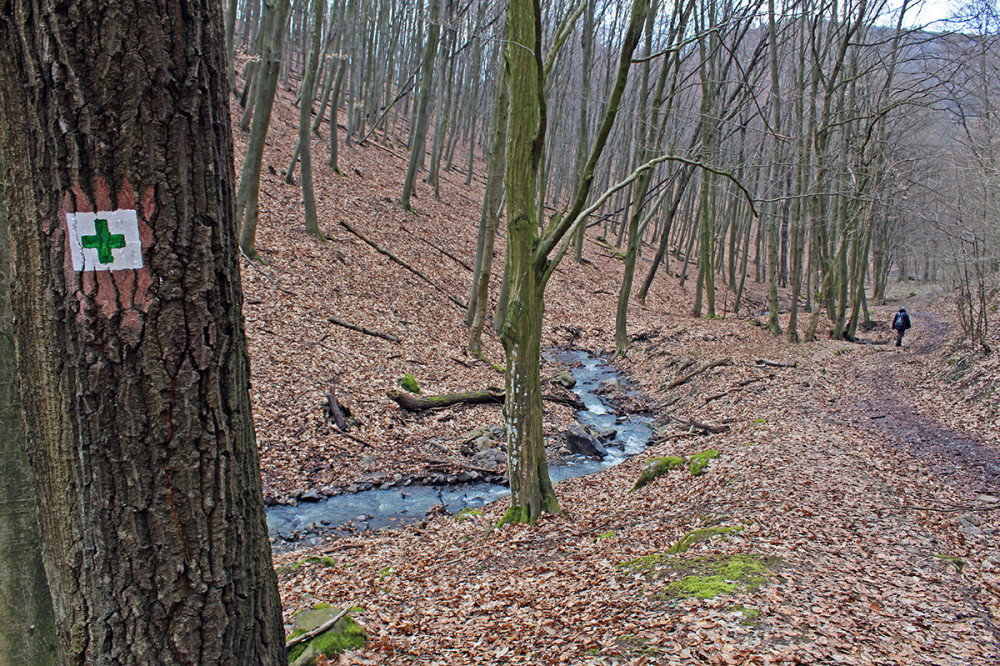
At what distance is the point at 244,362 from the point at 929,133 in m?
36.1

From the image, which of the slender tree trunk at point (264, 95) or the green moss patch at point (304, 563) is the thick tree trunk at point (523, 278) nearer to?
the green moss patch at point (304, 563)

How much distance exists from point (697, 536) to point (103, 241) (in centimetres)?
525

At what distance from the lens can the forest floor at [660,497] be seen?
388 cm

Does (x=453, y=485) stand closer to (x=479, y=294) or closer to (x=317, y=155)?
(x=479, y=294)

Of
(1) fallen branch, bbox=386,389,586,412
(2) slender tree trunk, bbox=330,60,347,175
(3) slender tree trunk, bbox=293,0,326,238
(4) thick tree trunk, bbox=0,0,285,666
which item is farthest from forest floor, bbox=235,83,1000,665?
(2) slender tree trunk, bbox=330,60,347,175

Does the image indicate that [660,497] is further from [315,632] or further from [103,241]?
[103,241]

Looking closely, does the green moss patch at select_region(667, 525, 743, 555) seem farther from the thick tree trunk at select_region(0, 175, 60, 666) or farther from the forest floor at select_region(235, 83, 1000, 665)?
the thick tree trunk at select_region(0, 175, 60, 666)

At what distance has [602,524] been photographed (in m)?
6.68

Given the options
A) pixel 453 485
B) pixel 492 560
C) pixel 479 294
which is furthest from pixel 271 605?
pixel 479 294

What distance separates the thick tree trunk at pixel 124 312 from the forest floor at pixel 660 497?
229cm

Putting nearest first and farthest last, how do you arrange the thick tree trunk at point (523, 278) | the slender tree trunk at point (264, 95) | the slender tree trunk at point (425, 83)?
the thick tree trunk at point (523, 278) → the slender tree trunk at point (264, 95) → the slender tree trunk at point (425, 83)

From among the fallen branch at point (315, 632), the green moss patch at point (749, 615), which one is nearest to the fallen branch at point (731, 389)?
the green moss patch at point (749, 615)

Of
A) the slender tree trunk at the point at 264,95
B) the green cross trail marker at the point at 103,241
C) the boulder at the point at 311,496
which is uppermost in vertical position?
the slender tree trunk at the point at 264,95

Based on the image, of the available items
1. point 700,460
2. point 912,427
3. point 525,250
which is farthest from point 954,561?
point 912,427
